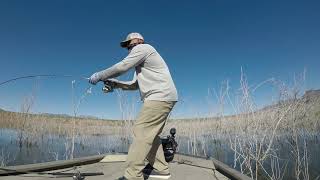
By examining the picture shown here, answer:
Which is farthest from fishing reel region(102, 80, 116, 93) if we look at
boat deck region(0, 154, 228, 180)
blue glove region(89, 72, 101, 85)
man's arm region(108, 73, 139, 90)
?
boat deck region(0, 154, 228, 180)

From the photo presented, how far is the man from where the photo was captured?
142 inches

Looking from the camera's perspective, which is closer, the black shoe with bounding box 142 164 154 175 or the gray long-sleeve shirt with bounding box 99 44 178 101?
the gray long-sleeve shirt with bounding box 99 44 178 101

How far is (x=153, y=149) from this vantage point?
4.21m

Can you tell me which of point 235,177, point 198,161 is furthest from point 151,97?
point 198,161

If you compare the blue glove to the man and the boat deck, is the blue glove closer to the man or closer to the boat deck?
the man

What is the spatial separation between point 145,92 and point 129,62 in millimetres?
366

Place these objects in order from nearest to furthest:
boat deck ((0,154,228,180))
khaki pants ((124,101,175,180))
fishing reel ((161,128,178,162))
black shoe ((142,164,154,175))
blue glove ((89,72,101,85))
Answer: khaki pants ((124,101,175,180)) < blue glove ((89,72,101,85)) < boat deck ((0,154,228,180)) < black shoe ((142,164,154,175)) < fishing reel ((161,128,178,162))

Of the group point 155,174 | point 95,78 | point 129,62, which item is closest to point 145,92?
point 129,62

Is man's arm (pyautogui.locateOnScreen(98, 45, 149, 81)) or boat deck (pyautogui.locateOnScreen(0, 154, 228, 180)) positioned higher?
man's arm (pyautogui.locateOnScreen(98, 45, 149, 81))

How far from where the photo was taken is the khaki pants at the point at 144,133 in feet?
11.8

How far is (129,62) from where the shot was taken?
3730mm

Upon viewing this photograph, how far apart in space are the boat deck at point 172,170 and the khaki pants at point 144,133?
0.55m

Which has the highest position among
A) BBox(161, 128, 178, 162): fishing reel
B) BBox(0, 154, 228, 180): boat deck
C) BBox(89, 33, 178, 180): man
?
BBox(89, 33, 178, 180): man

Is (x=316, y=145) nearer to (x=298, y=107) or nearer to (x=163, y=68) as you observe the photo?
(x=298, y=107)
